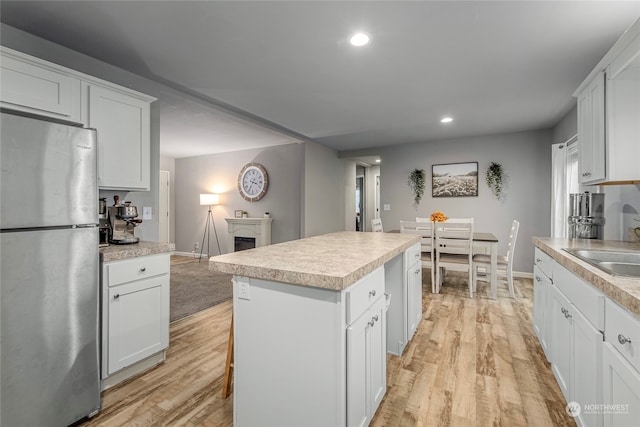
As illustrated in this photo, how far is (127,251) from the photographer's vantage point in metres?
1.88

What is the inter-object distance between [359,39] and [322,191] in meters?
3.70

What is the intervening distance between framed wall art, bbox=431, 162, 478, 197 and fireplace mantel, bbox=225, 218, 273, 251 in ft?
10.7

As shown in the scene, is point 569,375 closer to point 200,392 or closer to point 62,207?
point 200,392

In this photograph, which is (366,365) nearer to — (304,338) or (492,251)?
(304,338)

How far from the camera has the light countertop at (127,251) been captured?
1793 millimetres

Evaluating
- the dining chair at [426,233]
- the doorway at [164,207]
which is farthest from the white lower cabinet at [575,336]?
the doorway at [164,207]

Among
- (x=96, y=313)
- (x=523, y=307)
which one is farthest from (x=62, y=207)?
(x=523, y=307)

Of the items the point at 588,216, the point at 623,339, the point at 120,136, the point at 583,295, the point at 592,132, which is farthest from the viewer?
the point at 588,216

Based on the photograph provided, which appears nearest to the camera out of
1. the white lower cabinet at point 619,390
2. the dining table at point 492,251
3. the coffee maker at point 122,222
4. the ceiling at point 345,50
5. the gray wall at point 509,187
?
the white lower cabinet at point 619,390

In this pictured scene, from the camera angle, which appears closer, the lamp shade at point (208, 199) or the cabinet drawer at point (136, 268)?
the cabinet drawer at point (136, 268)

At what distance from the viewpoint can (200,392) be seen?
184 centimetres

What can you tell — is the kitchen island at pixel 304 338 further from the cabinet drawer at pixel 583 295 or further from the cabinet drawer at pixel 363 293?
the cabinet drawer at pixel 583 295

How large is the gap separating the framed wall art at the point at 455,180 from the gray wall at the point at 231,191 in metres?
2.53

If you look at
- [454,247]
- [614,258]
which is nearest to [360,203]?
[454,247]
